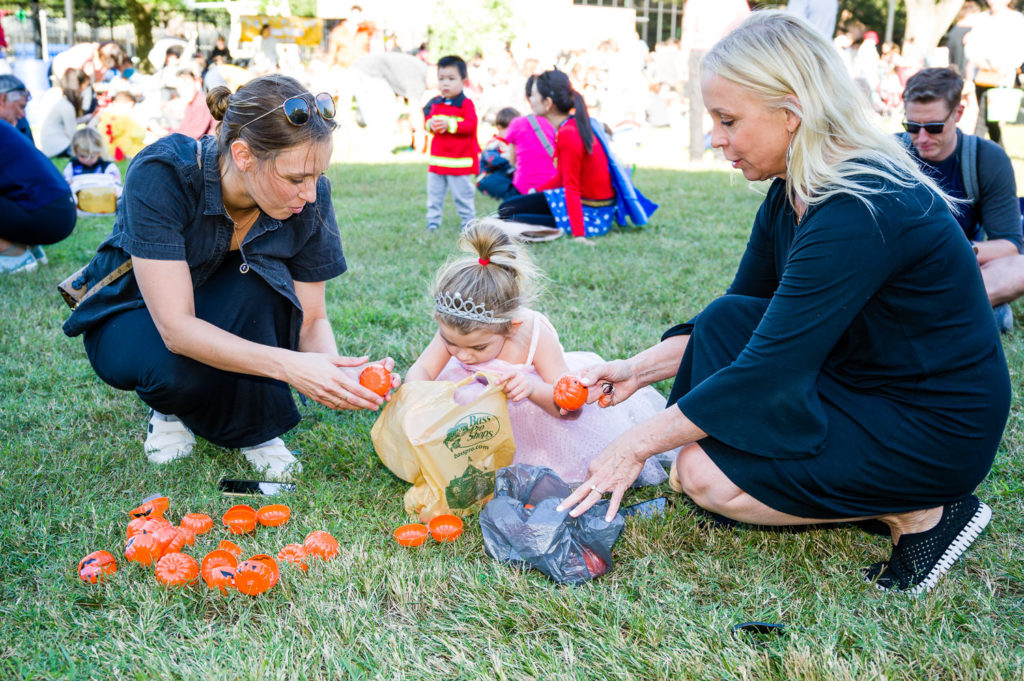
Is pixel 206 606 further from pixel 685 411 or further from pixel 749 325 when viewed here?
pixel 749 325

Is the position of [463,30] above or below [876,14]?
below

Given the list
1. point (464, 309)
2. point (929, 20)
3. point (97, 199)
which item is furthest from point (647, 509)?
point (929, 20)

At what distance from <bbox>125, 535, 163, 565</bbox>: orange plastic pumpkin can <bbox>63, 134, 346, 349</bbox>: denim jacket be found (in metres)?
0.89

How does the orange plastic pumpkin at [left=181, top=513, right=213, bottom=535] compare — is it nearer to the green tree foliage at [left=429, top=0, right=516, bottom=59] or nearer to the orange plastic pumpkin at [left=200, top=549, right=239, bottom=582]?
the orange plastic pumpkin at [left=200, top=549, right=239, bottom=582]

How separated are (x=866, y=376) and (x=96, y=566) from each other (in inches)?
86.0

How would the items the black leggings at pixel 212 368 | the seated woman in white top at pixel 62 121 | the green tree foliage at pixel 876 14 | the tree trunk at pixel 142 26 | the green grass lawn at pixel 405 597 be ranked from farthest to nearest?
the green tree foliage at pixel 876 14
the tree trunk at pixel 142 26
the seated woman in white top at pixel 62 121
the black leggings at pixel 212 368
the green grass lawn at pixel 405 597

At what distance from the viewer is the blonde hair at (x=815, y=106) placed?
2.08 m

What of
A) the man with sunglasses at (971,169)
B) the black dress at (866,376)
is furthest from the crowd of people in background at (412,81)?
the black dress at (866,376)

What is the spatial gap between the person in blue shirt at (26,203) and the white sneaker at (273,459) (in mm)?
3407

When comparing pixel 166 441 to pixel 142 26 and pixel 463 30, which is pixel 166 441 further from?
pixel 142 26

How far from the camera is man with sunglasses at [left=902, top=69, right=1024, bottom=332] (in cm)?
408

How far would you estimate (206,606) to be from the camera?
226 centimetres

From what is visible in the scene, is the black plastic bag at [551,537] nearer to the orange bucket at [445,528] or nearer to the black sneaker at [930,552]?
the orange bucket at [445,528]

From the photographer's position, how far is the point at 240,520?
8.57ft
